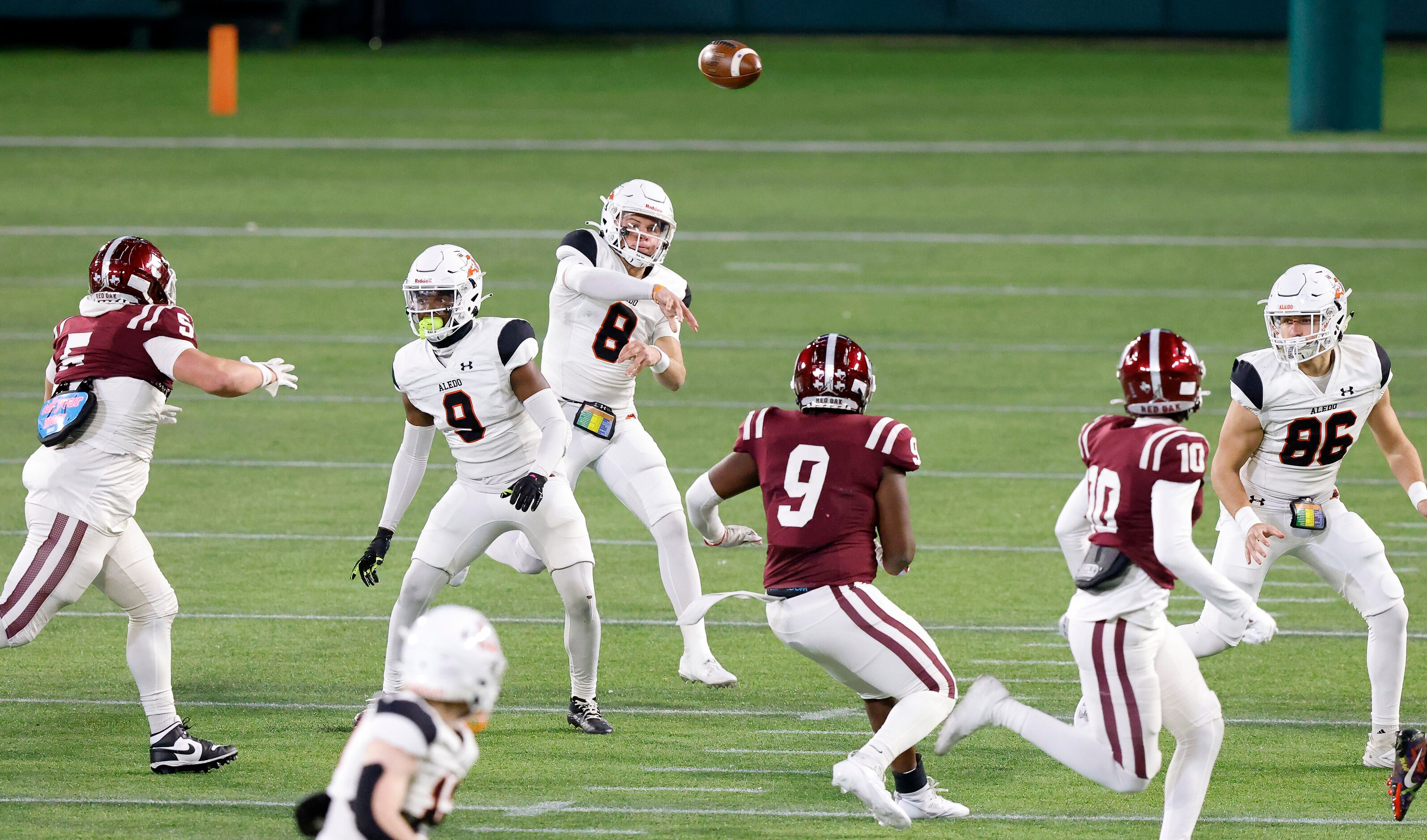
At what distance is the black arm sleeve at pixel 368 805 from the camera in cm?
379

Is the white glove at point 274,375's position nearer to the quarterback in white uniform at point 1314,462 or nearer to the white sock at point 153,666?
the white sock at point 153,666

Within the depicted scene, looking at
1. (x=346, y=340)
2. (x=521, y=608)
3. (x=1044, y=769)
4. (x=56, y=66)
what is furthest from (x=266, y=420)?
(x=56, y=66)

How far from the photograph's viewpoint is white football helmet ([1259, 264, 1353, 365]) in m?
6.14

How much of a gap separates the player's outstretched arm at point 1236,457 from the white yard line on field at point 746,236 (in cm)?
1079

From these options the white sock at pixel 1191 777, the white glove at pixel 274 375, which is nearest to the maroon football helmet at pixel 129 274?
the white glove at pixel 274 375

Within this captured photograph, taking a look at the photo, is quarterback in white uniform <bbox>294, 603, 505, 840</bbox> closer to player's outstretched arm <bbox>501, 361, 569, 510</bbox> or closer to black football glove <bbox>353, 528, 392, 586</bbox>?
player's outstretched arm <bbox>501, 361, 569, 510</bbox>

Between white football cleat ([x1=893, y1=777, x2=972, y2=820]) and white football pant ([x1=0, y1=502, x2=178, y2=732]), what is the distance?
7.65 feet

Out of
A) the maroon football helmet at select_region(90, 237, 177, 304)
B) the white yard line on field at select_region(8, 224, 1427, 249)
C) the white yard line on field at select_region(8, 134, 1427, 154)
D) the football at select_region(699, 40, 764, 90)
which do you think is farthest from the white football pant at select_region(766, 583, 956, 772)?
the white yard line on field at select_region(8, 134, 1427, 154)

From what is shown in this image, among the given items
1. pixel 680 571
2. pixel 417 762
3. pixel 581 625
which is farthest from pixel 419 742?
pixel 680 571

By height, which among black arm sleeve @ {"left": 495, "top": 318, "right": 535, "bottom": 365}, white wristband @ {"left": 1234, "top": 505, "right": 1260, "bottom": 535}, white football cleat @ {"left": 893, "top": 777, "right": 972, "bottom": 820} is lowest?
white football cleat @ {"left": 893, "top": 777, "right": 972, "bottom": 820}

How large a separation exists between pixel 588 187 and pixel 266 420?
7762mm

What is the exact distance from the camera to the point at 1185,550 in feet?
16.5

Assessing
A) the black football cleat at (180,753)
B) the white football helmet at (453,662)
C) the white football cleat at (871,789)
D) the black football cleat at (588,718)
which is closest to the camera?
the white football helmet at (453,662)

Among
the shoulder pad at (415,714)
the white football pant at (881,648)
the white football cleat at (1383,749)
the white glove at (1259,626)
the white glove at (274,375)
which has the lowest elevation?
the white football cleat at (1383,749)
